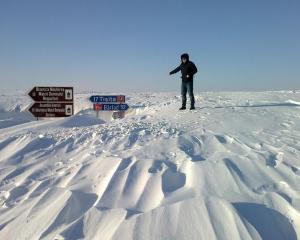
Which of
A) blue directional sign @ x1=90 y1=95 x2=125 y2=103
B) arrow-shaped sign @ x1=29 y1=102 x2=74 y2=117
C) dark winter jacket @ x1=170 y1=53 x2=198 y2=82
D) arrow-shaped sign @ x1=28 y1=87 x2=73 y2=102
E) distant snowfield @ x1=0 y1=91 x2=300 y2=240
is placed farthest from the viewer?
blue directional sign @ x1=90 y1=95 x2=125 y2=103

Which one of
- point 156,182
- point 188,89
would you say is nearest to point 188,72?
point 188,89

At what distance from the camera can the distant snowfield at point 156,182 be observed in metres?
4.06

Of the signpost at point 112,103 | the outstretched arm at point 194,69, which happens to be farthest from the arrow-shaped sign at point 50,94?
the outstretched arm at point 194,69

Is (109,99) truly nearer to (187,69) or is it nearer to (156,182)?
(187,69)

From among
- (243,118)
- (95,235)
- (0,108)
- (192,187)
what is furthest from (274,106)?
(0,108)

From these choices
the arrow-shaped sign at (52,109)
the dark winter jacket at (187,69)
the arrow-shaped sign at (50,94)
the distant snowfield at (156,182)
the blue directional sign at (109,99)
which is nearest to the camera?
the distant snowfield at (156,182)

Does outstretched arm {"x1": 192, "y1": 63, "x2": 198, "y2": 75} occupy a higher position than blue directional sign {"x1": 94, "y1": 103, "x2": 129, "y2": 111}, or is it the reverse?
outstretched arm {"x1": 192, "y1": 63, "x2": 198, "y2": 75}

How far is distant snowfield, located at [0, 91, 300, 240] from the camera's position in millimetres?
4062

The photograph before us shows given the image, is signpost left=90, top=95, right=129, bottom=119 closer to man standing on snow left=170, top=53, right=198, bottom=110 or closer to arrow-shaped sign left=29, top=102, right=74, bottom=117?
arrow-shaped sign left=29, top=102, right=74, bottom=117

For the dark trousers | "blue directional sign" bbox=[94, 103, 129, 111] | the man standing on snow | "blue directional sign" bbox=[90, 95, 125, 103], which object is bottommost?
"blue directional sign" bbox=[94, 103, 129, 111]

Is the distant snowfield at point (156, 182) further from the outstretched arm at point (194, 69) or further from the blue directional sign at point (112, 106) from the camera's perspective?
the blue directional sign at point (112, 106)

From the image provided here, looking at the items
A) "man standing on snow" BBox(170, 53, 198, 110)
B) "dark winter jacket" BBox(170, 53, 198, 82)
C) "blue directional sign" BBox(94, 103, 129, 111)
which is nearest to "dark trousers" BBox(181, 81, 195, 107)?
"man standing on snow" BBox(170, 53, 198, 110)

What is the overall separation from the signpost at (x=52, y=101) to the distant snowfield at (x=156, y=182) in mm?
3970

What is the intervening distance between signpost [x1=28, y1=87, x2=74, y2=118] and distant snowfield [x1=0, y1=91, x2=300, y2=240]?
13.0 ft
